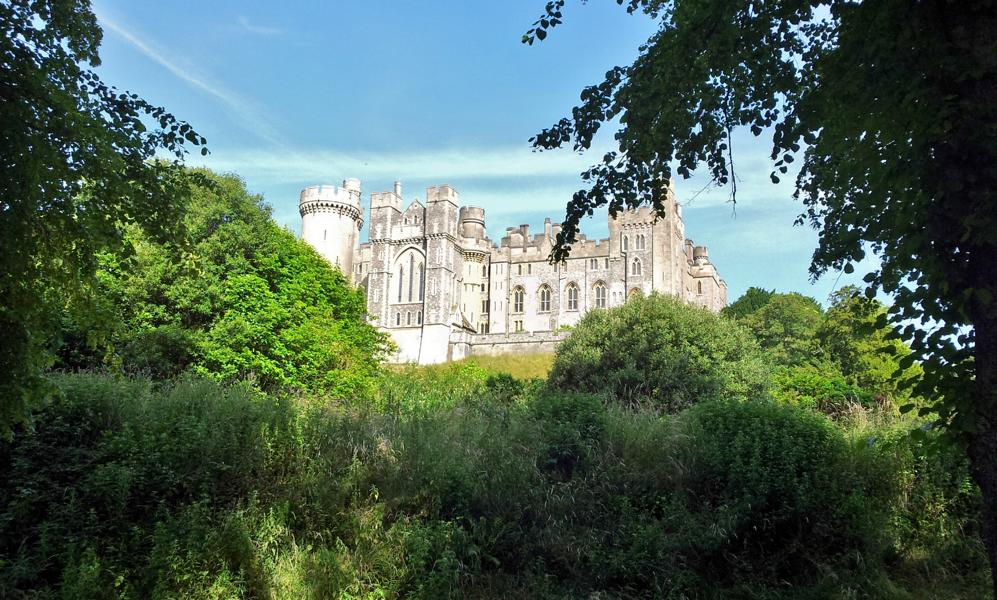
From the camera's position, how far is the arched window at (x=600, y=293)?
6931 cm

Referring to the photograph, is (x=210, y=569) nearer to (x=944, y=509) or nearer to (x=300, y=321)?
(x=944, y=509)

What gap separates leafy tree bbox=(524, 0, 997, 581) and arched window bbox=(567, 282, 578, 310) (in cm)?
6311

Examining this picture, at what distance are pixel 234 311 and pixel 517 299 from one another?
1955 inches

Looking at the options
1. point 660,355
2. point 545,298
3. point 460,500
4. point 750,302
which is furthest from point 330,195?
point 460,500

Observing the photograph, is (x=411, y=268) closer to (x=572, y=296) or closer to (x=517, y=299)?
(x=517, y=299)

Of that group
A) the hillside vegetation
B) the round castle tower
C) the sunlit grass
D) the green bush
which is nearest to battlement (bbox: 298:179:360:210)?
the round castle tower

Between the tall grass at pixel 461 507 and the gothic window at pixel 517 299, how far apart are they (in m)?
61.0

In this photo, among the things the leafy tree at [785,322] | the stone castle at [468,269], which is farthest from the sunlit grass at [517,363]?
the leafy tree at [785,322]

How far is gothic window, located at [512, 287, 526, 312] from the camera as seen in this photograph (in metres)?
71.8

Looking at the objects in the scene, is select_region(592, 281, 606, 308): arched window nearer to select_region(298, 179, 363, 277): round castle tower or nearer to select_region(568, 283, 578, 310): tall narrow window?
select_region(568, 283, 578, 310): tall narrow window

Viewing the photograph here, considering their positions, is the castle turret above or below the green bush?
above

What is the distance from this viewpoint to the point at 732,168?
6953 millimetres

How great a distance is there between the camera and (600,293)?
69688 millimetres

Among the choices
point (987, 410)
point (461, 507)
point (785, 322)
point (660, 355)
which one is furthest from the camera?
point (785, 322)
